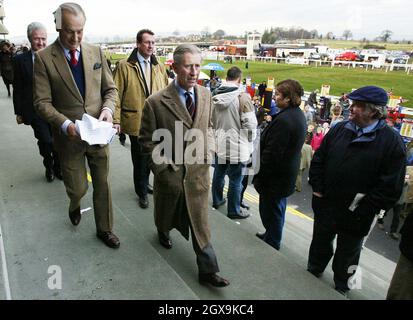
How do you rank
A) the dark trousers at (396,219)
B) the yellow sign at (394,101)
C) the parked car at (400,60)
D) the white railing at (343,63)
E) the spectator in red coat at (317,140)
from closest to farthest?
1. the dark trousers at (396,219)
2. the spectator in red coat at (317,140)
3. the yellow sign at (394,101)
4. the white railing at (343,63)
5. the parked car at (400,60)

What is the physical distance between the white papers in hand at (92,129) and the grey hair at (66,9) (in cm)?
Result: 65

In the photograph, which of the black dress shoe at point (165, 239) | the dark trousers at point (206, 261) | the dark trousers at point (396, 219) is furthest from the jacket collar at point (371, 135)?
the dark trousers at point (396, 219)

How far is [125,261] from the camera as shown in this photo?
2326 mm

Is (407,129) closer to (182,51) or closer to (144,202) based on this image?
(144,202)

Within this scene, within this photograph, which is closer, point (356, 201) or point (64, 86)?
point (64, 86)

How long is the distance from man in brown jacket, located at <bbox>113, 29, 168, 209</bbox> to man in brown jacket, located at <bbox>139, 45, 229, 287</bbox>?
36.6 inches

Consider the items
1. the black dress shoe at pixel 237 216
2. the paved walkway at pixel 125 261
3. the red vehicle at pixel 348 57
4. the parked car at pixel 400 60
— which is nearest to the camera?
the paved walkway at pixel 125 261

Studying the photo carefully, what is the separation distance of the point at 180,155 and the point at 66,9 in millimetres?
1254

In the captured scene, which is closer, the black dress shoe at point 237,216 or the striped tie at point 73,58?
the striped tie at point 73,58

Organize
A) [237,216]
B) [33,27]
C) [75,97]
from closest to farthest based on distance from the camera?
[75,97]
[33,27]
[237,216]

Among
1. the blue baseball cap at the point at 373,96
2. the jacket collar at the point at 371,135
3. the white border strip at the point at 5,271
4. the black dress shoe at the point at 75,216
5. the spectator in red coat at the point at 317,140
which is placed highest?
the blue baseball cap at the point at 373,96

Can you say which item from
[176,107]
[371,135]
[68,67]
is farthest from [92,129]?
[371,135]

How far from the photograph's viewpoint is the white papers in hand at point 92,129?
208cm

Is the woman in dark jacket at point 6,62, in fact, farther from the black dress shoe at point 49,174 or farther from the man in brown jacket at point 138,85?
the man in brown jacket at point 138,85
